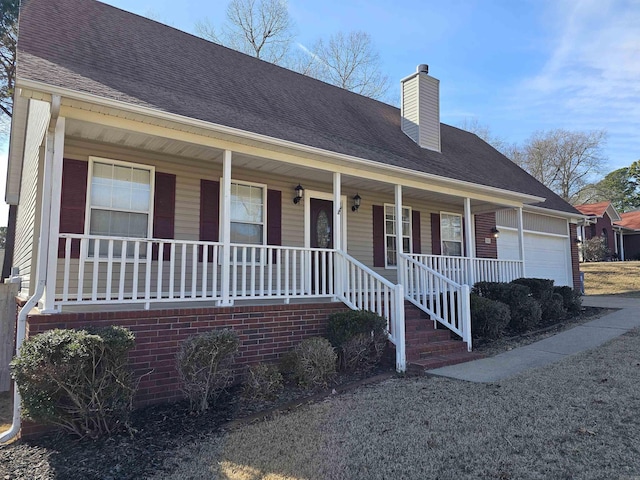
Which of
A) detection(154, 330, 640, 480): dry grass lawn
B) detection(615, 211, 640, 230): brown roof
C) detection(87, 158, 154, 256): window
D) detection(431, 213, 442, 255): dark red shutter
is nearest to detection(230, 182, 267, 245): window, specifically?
detection(87, 158, 154, 256): window

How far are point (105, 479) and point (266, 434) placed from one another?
1.37 m

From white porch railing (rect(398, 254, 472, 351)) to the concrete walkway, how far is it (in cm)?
78

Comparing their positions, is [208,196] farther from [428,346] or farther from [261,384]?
[428,346]

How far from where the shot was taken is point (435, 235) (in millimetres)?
11312

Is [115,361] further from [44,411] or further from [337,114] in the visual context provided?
[337,114]

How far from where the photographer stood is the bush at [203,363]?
15.2 feet

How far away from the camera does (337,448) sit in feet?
11.9

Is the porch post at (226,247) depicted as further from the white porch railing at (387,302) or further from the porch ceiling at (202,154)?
the white porch railing at (387,302)

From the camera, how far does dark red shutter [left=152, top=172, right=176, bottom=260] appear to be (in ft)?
22.8

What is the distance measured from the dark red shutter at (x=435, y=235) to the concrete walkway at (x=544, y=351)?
11.8 feet

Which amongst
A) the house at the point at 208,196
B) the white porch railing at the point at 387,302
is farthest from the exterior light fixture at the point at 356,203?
the white porch railing at the point at 387,302

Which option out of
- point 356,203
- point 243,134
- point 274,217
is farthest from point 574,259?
point 243,134

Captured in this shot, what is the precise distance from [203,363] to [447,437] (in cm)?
259

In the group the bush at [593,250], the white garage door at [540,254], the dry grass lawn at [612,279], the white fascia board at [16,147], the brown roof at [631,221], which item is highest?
the brown roof at [631,221]
